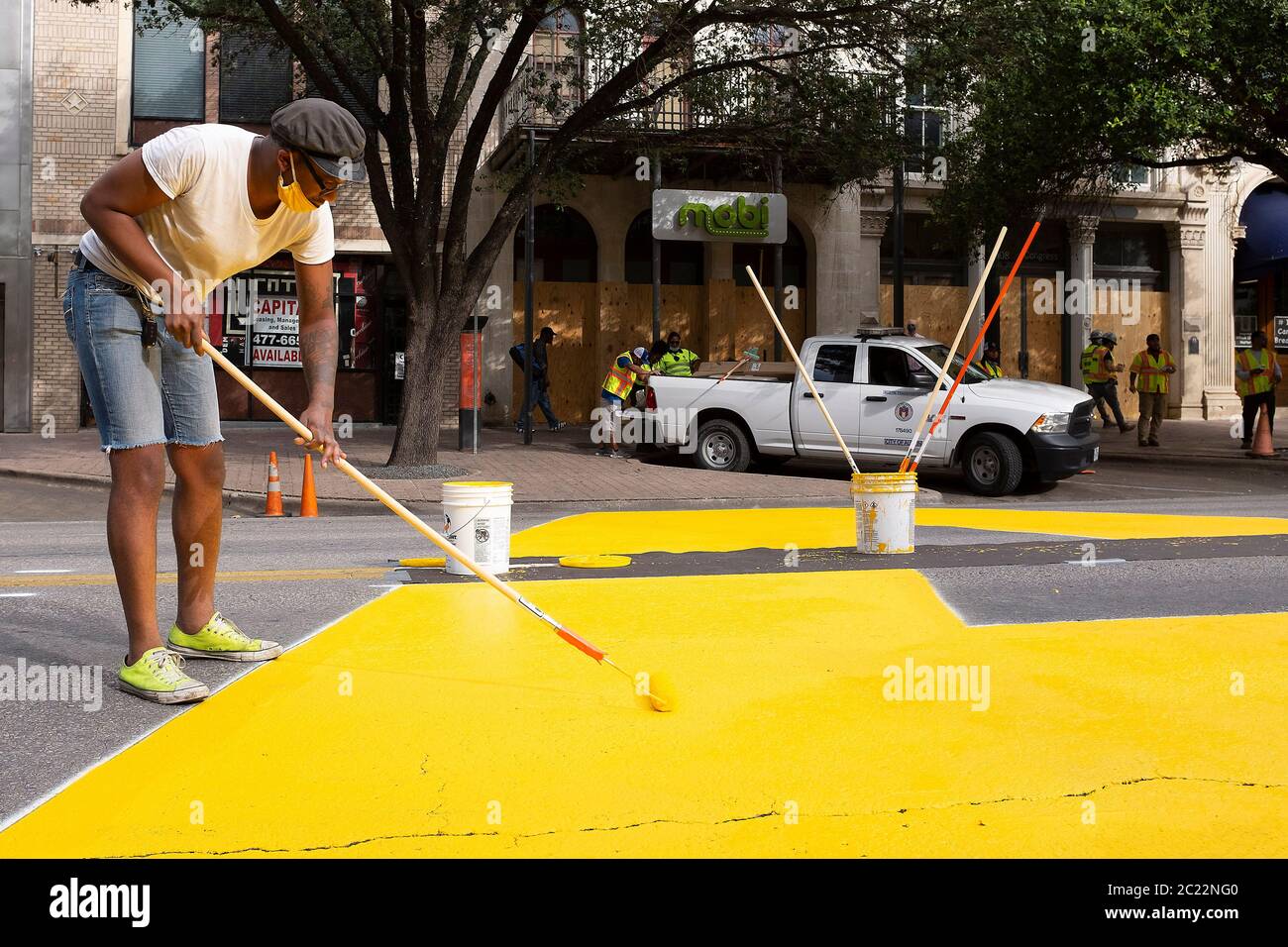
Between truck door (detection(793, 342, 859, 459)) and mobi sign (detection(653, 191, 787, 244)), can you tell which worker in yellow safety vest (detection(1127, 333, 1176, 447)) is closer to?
mobi sign (detection(653, 191, 787, 244))

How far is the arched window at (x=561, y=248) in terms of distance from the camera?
25.5 m

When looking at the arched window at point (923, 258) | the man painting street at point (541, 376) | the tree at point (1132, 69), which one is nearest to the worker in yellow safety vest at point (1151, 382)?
the tree at point (1132, 69)

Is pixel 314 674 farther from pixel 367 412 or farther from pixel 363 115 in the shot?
pixel 367 412

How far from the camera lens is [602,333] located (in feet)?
83.3

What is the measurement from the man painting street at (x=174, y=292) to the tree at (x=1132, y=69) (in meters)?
12.6

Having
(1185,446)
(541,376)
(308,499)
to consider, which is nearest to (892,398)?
(308,499)

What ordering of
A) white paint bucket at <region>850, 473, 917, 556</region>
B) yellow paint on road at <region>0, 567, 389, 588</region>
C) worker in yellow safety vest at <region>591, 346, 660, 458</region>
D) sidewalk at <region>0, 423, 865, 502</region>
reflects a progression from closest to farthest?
1. yellow paint on road at <region>0, 567, 389, 588</region>
2. white paint bucket at <region>850, 473, 917, 556</region>
3. sidewalk at <region>0, 423, 865, 502</region>
4. worker in yellow safety vest at <region>591, 346, 660, 458</region>

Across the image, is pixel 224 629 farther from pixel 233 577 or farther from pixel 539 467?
pixel 539 467

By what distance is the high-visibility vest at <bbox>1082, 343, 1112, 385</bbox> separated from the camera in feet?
71.5

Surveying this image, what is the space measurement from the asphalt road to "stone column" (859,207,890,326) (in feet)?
48.0

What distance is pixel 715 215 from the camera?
922 inches

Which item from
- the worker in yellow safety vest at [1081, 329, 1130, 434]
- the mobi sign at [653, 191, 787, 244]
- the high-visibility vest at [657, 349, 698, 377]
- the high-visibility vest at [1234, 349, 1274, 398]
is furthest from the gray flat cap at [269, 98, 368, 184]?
the worker in yellow safety vest at [1081, 329, 1130, 434]

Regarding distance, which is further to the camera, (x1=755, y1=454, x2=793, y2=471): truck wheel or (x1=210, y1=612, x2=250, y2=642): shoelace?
(x1=755, y1=454, x2=793, y2=471): truck wheel

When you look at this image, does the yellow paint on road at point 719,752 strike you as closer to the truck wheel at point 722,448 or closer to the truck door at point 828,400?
the truck door at point 828,400
